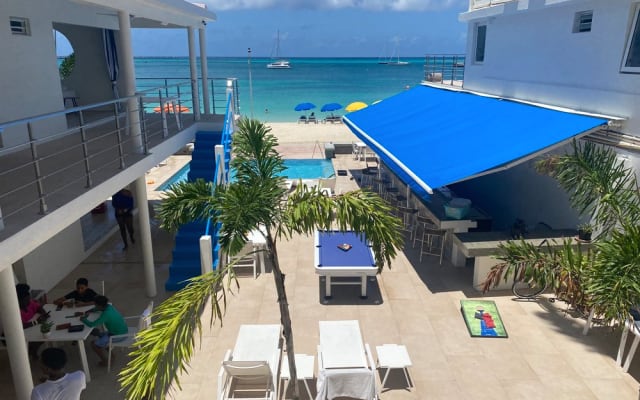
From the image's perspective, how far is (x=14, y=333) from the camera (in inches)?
245

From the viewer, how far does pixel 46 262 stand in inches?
420

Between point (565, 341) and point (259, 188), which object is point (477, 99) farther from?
point (259, 188)

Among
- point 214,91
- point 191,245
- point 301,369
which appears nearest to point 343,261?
point 301,369

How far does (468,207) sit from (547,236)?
2.00 m

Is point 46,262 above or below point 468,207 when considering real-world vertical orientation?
below

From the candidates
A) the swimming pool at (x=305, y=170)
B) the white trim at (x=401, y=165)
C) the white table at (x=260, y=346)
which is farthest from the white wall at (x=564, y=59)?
the swimming pool at (x=305, y=170)

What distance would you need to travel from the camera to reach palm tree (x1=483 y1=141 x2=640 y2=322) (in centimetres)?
633

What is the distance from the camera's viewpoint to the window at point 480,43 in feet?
A: 56.0

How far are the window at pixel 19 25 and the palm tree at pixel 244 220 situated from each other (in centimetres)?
655

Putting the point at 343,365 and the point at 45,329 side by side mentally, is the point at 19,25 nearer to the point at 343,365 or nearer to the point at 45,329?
the point at 45,329

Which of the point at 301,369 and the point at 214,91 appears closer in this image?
the point at 301,369

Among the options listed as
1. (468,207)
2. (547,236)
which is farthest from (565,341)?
(468,207)

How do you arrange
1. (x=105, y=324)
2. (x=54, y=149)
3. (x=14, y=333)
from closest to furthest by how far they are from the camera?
(x=14, y=333), (x=105, y=324), (x=54, y=149)

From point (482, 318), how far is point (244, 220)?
18.6ft
